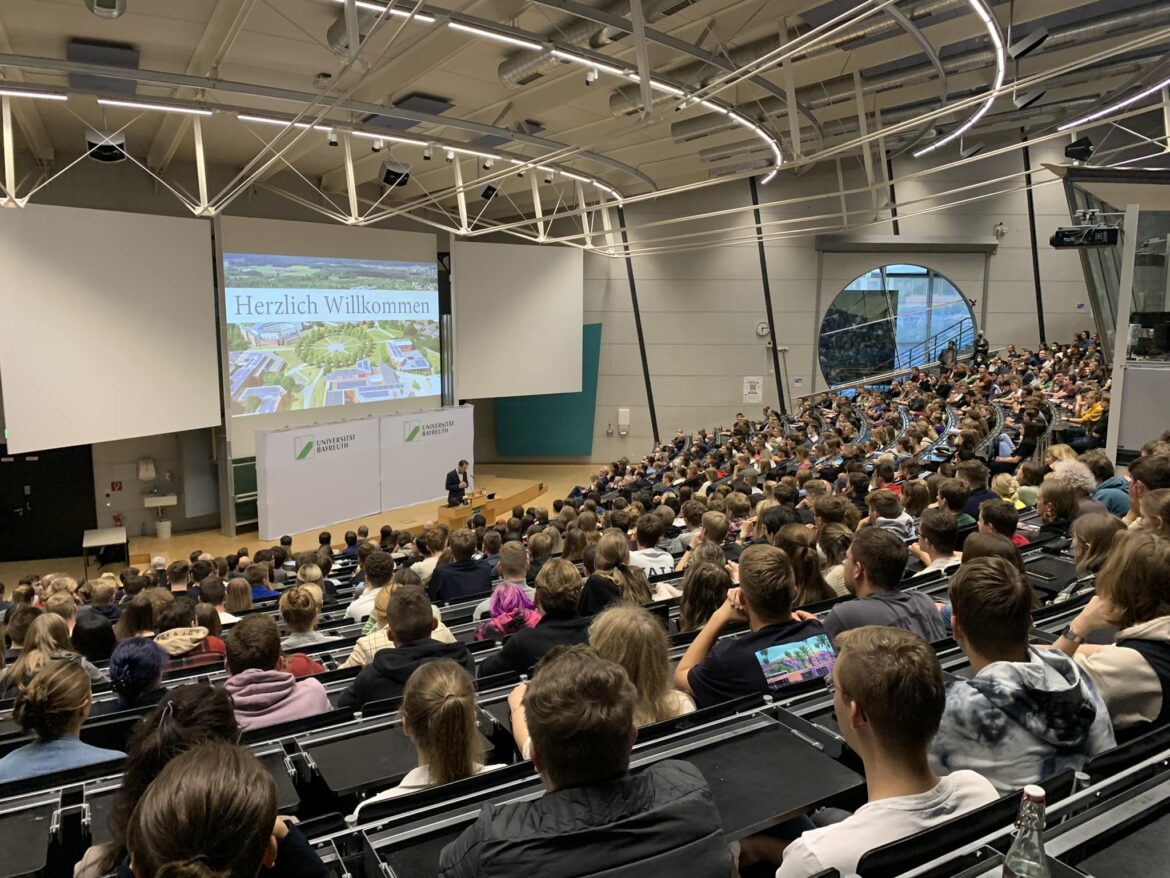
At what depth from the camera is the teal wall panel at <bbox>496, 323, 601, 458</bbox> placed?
→ 791 inches

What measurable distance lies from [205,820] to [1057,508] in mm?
4963

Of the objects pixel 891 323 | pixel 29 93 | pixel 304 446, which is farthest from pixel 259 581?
pixel 891 323

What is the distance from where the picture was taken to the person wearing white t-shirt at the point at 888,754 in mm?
1551

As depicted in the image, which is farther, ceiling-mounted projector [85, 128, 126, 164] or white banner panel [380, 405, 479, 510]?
white banner panel [380, 405, 479, 510]

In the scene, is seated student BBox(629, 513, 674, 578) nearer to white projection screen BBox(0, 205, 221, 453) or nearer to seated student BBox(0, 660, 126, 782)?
seated student BBox(0, 660, 126, 782)

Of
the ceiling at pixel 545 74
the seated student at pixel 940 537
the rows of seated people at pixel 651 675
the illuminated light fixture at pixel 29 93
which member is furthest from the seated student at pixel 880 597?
the illuminated light fixture at pixel 29 93

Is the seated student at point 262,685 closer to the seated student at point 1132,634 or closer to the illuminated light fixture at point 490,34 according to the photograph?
the seated student at point 1132,634

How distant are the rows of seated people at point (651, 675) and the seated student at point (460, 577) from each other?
2 centimetres

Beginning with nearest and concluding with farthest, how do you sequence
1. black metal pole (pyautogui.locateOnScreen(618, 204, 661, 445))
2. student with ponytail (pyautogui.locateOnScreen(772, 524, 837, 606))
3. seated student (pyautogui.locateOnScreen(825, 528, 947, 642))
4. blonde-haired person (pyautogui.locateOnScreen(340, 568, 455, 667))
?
seated student (pyautogui.locateOnScreen(825, 528, 947, 642)), student with ponytail (pyautogui.locateOnScreen(772, 524, 837, 606)), blonde-haired person (pyautogui.locateOnScreen(340, 568, 455, 667)), black metal pole (pyautogui.locateOnScreen(618, 204, 661, 445))

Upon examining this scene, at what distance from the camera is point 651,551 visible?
5852 millimetres

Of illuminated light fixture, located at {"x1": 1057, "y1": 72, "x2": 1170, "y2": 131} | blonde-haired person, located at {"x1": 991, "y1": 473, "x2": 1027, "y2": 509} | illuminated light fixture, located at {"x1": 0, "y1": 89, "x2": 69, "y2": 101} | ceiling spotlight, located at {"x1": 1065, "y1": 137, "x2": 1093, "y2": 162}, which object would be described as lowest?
blonde-haired person, located at {"x1": 991, "y1": 473, "x2": 1027, "y2": 509}

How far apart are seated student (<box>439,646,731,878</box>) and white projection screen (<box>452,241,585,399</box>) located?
1508 cm

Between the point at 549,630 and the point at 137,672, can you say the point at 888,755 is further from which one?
the point at 137,672

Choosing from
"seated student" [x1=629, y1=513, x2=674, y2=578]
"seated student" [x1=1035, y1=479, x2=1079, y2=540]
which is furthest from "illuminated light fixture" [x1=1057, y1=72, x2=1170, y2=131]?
"seated student" [x1=629, y1=513, x2=674, y2=578]
